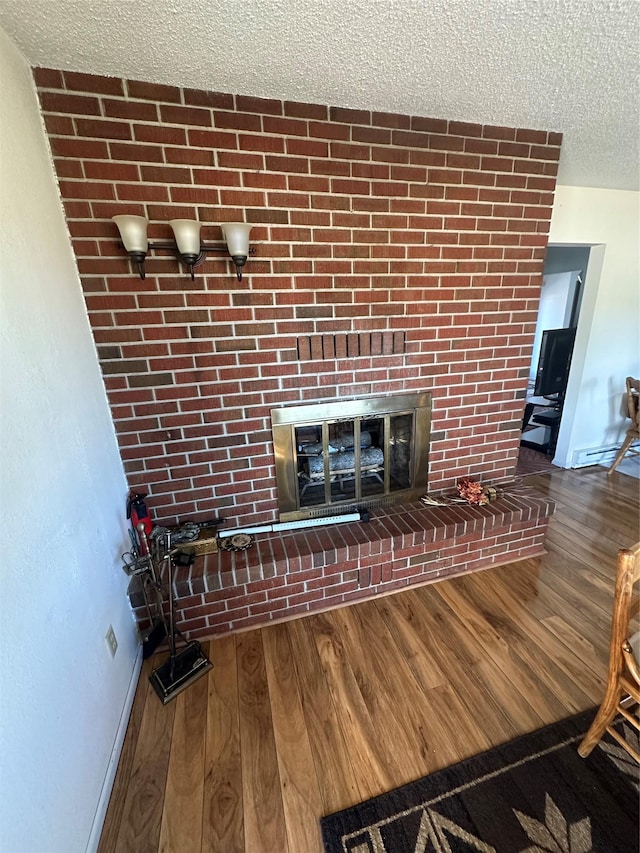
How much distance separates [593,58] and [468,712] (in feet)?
7.91

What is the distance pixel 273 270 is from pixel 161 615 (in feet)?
5.19

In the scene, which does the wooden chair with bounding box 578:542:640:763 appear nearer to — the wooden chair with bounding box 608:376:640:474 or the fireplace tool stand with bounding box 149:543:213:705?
the fireplace tool stand with bounding box 149:543:213:705

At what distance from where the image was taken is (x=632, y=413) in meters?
3.06

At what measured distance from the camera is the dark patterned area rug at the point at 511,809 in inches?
38.7

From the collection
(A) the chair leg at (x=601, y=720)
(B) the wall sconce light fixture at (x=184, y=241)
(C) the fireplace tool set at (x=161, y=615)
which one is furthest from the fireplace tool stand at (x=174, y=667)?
(A) the chair leg at (x=601, y=720)

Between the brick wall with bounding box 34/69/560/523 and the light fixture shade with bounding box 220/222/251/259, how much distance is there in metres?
0.13

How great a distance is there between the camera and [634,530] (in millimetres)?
2352

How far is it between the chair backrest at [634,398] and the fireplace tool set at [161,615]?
3666 mm

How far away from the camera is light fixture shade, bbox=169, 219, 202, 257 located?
1.30 m

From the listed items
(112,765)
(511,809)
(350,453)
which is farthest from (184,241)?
(511,809)

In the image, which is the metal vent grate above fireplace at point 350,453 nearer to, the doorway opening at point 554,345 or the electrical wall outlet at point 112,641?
the electrical wall outlet at point 112,641

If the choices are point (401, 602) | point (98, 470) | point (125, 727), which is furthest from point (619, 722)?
point (98, 470)

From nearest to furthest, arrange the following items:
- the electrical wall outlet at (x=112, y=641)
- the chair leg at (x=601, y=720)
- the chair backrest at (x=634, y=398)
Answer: the chair leg at (x=601, y=720)
the electrical wall outlet at (x=112, y=641)
the chair backrest at (x=634, y=398)

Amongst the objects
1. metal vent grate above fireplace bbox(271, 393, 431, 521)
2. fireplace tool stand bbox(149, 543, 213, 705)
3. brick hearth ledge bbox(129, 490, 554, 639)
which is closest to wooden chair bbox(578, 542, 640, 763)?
brick hearth ledge bbox(129, 490, 554, 639)
